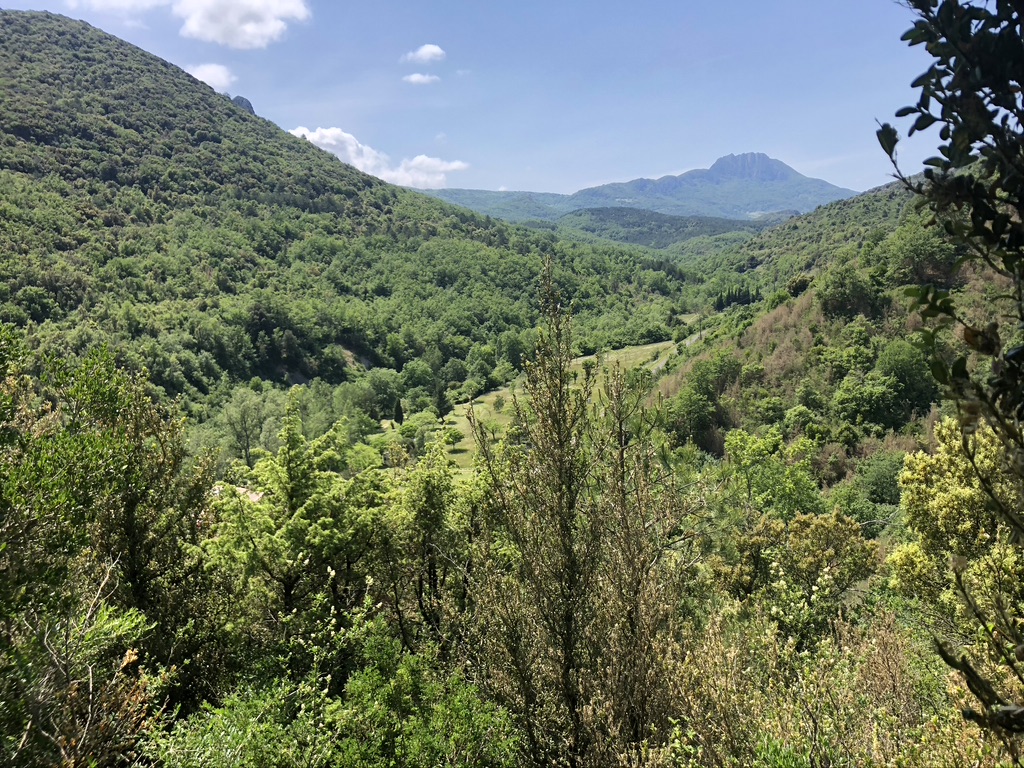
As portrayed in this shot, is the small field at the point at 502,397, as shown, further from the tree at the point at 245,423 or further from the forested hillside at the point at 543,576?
the forested hillside at the point at 543,576

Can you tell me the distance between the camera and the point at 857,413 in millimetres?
37219

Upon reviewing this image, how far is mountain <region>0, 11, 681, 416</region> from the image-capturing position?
64.1 m

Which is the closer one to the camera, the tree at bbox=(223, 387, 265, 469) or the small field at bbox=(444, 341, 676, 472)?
the tree at bbox=(223, 387, 265, 469)

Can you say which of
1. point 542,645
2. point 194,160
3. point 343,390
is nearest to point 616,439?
point 542,645

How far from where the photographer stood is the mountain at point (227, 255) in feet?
210

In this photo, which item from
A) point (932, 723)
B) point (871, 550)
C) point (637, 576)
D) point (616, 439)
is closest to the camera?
point (932, 723)

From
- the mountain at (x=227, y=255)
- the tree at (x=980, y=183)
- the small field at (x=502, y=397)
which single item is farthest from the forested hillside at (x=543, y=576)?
the mountain at (x=227, y=255)

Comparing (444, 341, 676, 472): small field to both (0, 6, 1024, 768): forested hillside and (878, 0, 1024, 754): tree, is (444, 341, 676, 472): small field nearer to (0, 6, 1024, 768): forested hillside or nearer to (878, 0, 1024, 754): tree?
(0, 6, 1024, 768): forested hillside

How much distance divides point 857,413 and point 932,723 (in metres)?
37.5

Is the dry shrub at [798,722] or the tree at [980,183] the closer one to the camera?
the tree at [980,183]

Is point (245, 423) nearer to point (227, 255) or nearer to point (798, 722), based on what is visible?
point (798, 722)

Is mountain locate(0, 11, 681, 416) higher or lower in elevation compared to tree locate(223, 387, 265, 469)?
higher

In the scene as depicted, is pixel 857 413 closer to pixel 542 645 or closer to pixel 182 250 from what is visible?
pixel 542 645

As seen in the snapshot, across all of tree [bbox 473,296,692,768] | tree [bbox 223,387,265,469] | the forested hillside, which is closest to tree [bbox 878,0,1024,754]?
the forested hillside
